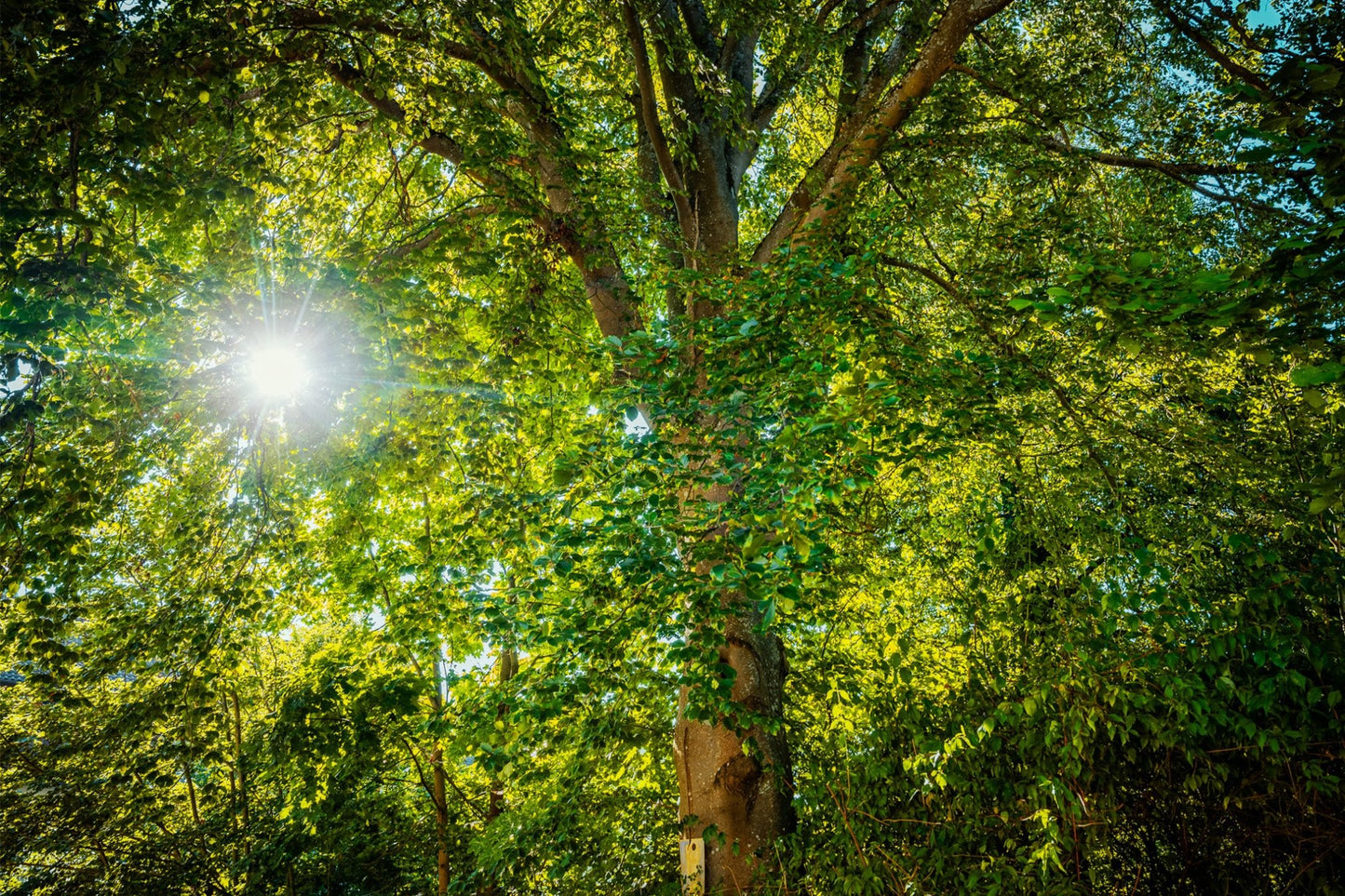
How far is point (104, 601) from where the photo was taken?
4.60 metres

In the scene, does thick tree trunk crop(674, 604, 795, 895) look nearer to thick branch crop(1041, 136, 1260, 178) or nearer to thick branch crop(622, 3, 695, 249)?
thick branch crop(622, 3, 695, 249)

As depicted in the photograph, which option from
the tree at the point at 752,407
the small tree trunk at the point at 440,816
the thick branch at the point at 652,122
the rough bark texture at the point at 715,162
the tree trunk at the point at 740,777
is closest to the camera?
the tree at the point at 752,407

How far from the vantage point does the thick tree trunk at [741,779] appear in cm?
367

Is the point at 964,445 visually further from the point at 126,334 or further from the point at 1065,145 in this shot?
the point at 126,334

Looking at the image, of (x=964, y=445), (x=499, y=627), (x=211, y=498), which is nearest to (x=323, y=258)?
(x=211, y=498)

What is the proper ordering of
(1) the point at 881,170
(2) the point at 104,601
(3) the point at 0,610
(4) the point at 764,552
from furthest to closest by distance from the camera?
(1) the point at 881,170 → (2) the point at 104,601 → (3) the point at 0,610 → (4) the point at 764,552

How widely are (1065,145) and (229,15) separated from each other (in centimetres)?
622

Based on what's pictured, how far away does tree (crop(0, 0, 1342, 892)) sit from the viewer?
2.58m

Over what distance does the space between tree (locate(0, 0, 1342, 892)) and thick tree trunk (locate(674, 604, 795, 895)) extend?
0.11ft

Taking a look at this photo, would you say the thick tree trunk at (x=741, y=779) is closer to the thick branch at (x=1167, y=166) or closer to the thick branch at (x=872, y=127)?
the thick branch at (x=872, y=127)

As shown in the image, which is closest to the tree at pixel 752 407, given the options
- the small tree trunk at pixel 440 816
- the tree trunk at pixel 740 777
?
the tree trunk at pixel 740 777

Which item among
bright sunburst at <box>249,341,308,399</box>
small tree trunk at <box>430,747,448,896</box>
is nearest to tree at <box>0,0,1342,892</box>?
bright sunburst at <box>249,341,308,399</box>

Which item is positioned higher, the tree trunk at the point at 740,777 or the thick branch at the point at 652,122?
the thick branch at the point at 652,122

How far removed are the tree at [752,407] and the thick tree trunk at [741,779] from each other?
0.03m
